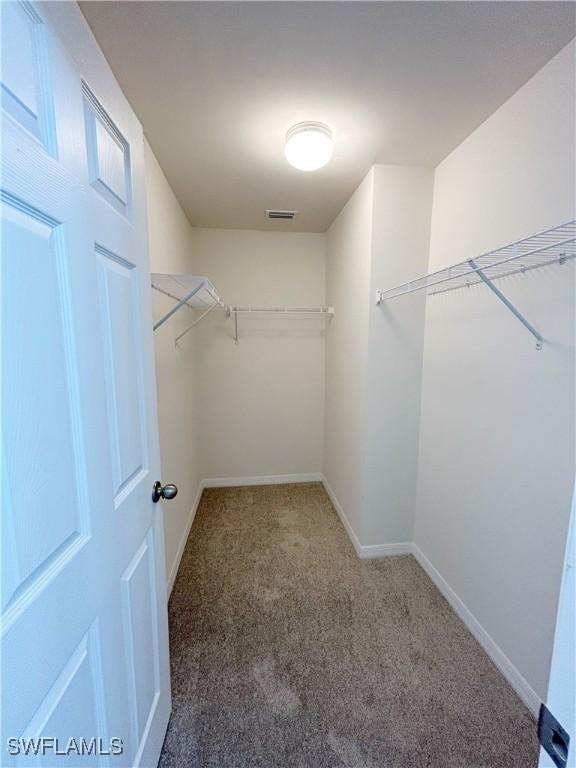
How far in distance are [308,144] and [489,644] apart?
2524 mm

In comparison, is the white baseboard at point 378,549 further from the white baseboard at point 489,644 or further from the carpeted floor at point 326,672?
the white baseboard at point 489,644

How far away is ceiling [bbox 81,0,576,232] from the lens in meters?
1.00

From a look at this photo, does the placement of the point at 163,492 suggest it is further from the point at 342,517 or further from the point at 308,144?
the point at 342,517

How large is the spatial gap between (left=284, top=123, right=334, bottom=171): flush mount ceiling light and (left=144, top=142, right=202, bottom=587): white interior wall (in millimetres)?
751

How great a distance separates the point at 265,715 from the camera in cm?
126

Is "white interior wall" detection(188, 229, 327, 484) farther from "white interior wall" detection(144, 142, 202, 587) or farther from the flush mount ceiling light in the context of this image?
the flush mount ceiling light

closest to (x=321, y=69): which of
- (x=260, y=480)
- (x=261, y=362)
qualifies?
(x=261, y=362)

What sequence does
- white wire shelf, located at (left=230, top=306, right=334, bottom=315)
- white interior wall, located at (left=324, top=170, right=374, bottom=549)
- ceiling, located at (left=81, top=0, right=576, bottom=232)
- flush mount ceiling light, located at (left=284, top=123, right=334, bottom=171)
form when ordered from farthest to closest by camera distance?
white wire shelf, located at (left=230, top=306, right=334, bottom=315) < white interior wall, located at (left=324, top=170, right=374, bottom=549) < flush mount ceiling light, located at (left=284, top=123, right=334, bottom=171) < ceiling, located at (left=81, top=0, right=576, bottom=232)

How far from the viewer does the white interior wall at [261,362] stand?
2951 mm

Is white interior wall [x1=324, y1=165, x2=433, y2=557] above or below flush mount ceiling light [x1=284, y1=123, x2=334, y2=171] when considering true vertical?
below

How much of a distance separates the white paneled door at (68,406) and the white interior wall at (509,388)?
4.85 feet

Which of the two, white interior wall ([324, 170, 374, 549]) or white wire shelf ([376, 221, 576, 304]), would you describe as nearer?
white wire shelf ([376, 221, 576, 304])

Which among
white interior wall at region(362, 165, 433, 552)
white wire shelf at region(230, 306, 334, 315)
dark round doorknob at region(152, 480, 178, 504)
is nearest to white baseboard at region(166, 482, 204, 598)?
dark round doorknob at region(152, 480, 178, 504)

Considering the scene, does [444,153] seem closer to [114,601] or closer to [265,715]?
[114,601]
